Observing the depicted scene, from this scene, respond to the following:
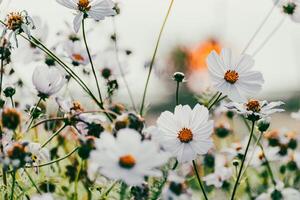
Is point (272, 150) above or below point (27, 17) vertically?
above

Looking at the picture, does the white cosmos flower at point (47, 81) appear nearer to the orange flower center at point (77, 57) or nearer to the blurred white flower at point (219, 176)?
the orange flower center at point (77, 57)

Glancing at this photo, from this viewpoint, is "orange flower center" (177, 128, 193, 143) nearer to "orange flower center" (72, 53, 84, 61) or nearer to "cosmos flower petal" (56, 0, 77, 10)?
"cosmos flower petal" (56, 0, 77, 10)

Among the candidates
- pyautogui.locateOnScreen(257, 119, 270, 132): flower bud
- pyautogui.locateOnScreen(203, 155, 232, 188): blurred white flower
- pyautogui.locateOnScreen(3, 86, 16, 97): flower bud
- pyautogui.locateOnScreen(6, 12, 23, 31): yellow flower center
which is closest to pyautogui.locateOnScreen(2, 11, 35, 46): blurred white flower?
pyautogui.locateOnScreen(6, 12, 23, 31): yellow flower center

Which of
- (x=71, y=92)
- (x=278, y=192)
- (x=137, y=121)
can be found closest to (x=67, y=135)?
(x=71, y=92)

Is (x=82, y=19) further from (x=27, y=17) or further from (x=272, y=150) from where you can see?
(x=272, y=150)

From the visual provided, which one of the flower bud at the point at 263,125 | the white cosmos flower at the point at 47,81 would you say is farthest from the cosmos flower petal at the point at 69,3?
the flower bud at the point at 263,125
